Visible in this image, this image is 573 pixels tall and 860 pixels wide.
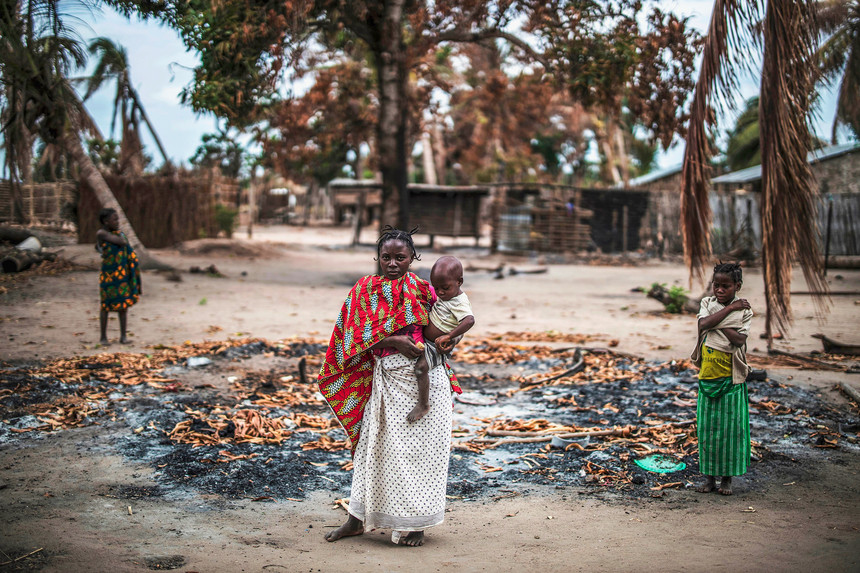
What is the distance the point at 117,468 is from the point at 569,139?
4016 cm

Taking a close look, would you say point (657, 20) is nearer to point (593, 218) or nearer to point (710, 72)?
point (710, 72)

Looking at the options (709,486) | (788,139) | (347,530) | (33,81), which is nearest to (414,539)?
(347,530)

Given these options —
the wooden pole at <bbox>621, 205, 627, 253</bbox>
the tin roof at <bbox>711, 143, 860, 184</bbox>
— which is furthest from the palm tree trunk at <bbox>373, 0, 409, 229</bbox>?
the tin roof at <bbox>711, 143, 860, 184</bbox>

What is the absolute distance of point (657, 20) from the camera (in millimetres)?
10719

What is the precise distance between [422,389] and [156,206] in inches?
661

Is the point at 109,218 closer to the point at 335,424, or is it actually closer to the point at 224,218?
the point at 335,424

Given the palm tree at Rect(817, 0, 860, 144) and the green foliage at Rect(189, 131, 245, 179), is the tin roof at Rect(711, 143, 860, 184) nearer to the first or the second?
the palm tree at Rect(817, 0, 860, 144)

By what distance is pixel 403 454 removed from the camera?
3156mm

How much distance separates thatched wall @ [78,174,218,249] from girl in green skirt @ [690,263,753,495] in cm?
1558

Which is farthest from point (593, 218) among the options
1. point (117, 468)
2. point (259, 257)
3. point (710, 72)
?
point (117, 468)

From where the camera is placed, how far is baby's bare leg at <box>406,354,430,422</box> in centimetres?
312

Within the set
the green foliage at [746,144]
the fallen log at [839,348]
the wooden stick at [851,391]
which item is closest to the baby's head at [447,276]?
the wooden stick at [851,391]

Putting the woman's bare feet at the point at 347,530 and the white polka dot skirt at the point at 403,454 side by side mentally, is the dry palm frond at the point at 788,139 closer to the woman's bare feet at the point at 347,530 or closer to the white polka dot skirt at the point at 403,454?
the white polka dot skirt at the point at 403,454

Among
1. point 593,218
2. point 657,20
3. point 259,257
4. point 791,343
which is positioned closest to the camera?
point 791,343
